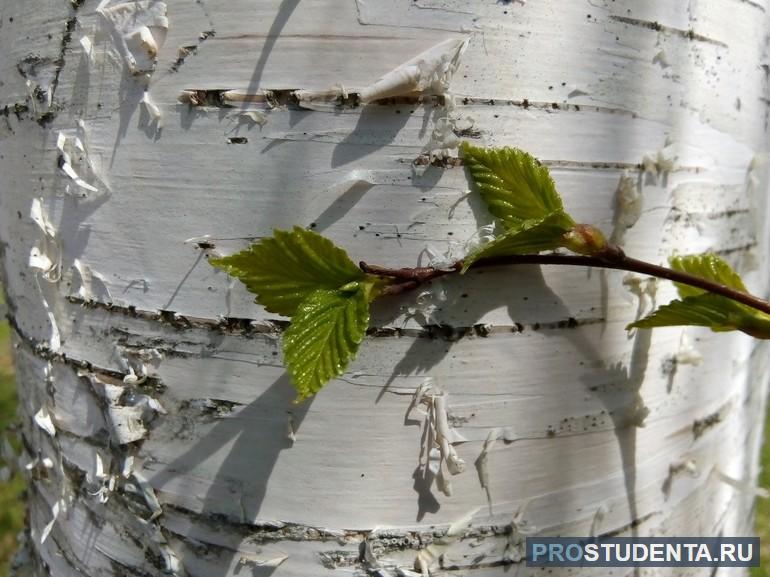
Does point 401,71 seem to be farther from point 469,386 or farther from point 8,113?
point 8,113

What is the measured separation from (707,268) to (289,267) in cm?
39

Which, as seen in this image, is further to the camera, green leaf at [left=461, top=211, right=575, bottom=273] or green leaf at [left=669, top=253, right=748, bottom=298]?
green leaf at [left=669, top=253, right=748, bottom=298]

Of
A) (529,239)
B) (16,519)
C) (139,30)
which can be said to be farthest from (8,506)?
(529,239)

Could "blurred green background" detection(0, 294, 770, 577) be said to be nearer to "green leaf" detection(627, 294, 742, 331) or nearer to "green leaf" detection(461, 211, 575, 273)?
"green leaf" detection(627, 294, 742, 331)

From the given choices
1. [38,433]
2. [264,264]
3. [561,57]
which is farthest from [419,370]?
[38,433]

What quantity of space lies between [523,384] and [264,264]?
0.24m

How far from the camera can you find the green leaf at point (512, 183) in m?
0.48

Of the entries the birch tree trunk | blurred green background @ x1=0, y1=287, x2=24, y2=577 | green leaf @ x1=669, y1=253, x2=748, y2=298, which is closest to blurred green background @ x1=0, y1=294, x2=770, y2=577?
blurred green background @ x1=0, y1=287, x2=24, y2=577

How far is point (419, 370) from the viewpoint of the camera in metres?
0.51

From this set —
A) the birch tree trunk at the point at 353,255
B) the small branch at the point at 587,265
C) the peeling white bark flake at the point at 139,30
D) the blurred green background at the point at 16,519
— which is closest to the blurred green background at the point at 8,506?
the blurred green background at the point at 16,519

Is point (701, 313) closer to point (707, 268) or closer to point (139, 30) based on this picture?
point (707, 268)

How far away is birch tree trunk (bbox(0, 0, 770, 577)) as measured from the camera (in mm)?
489

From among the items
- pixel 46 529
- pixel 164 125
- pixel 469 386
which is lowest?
pixel 46 529

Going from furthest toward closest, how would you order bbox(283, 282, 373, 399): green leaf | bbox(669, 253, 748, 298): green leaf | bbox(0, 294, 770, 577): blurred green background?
bbox(0, 294, 770, 577): blurred green background
bbox(669, 253, 748, 298): green leaf
bbox(283, 282, 373, 399): green leaf
